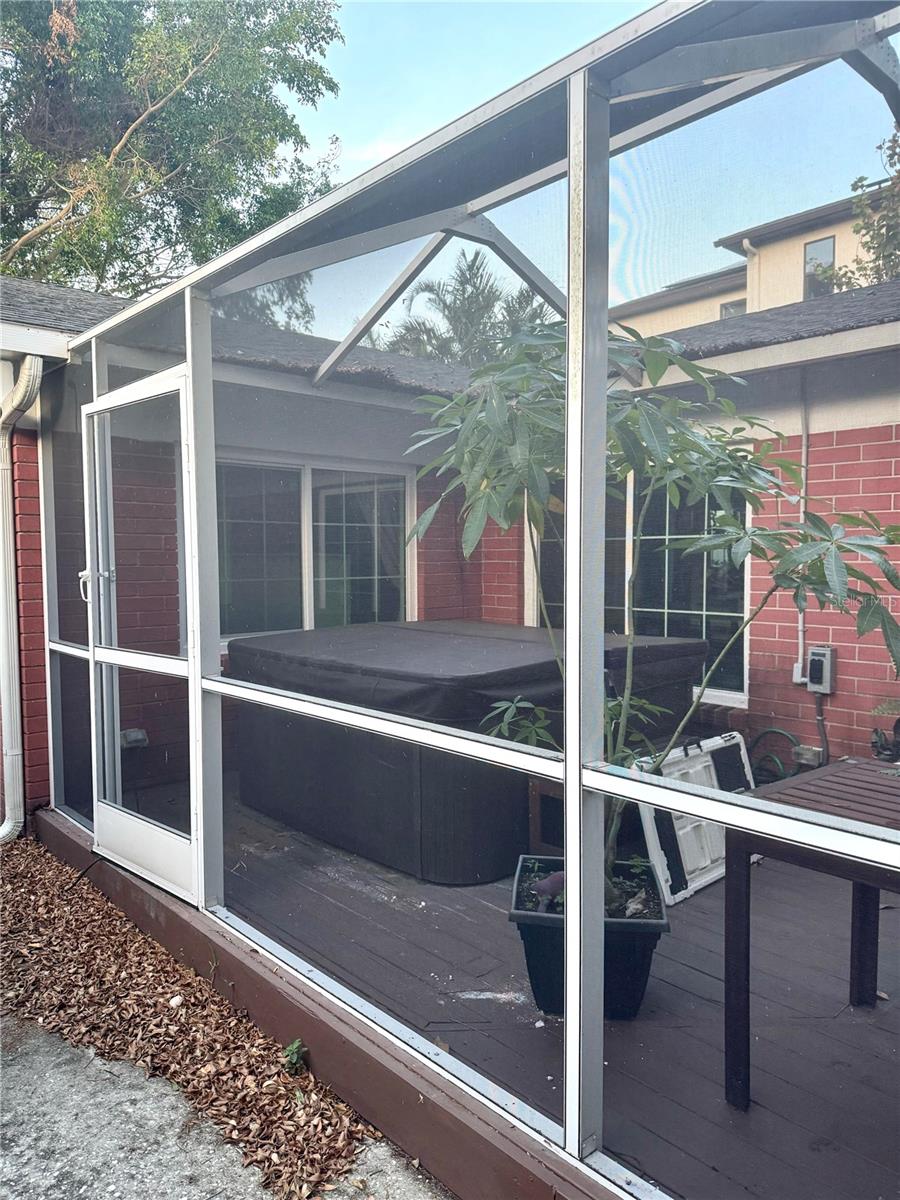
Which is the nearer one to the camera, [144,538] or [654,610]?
[654,610]

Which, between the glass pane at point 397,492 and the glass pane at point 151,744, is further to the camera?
the glass pane at point 151,744

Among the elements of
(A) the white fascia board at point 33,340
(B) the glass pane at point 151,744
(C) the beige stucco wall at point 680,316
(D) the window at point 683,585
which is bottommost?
(B) the glass pane at point 151,744

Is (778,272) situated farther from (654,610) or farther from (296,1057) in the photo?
(296,1057)

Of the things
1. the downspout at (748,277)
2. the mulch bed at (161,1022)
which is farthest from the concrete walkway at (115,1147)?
the downspout at (748,277)

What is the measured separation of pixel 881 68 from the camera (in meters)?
1.46

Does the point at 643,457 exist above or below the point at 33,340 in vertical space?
below

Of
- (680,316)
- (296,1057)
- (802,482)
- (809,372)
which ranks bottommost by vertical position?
(296,1057)

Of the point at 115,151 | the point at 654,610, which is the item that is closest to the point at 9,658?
the point at 654,610

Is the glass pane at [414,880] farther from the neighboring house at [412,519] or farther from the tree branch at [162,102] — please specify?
the tree branch at [162,102]

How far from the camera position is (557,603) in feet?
6.71

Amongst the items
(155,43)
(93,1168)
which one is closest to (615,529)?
(93,1168)

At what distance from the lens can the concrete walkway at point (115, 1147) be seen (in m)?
2.01

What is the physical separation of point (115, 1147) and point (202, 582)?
1.60 metres

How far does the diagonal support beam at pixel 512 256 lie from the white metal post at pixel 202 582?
3.33 ft
